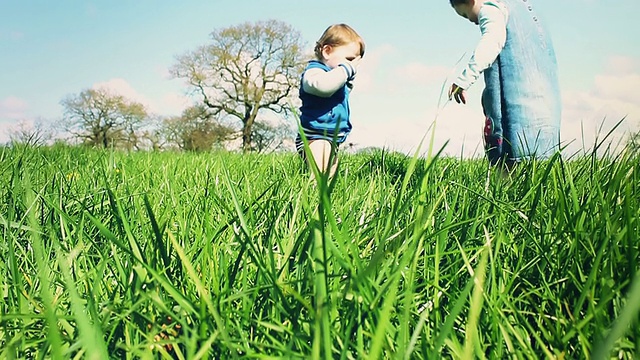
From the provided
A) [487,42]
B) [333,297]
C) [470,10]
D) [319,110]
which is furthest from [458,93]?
[333,297]

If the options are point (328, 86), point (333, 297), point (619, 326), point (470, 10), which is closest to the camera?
point (619, 326)

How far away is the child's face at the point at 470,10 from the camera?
3.88 meters

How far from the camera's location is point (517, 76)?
3740mm

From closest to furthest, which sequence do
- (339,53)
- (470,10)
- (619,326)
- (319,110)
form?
1. (619,326)
2. (470,10)
3. (319,110)
4. (339,53)

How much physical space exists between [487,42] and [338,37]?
4.86 feet

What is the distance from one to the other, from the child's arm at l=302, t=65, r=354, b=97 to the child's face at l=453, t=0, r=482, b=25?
0.99 meters

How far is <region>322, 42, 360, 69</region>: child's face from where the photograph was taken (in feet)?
14.7

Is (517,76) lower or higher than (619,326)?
higher

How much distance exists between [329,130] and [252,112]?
1163 inches

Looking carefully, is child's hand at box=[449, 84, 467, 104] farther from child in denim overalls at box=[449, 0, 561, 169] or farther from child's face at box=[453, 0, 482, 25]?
child's face at box=[453, 0, 482, 25]

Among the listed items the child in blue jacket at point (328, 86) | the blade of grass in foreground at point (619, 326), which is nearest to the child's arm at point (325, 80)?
the child in blue jacket at point (328, 86)

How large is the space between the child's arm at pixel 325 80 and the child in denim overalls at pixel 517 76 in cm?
107

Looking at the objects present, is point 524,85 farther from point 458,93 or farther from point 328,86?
point 328,86

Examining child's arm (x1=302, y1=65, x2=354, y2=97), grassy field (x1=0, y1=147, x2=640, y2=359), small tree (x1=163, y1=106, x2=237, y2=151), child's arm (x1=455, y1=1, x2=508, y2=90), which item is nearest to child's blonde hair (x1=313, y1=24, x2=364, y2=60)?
child's arm (x1=302, y1=65, x2=354, y2=97)
